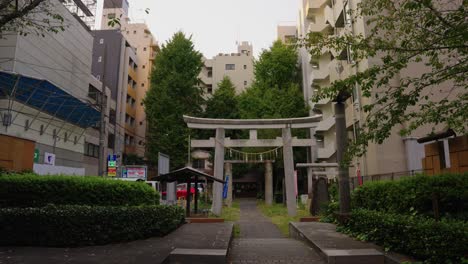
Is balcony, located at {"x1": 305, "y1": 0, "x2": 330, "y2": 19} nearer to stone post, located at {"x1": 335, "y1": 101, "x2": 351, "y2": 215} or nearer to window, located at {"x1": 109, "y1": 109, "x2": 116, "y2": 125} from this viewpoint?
window, located at {"x1": 109, "y1": 109, "x2": 116, "y2": 125}

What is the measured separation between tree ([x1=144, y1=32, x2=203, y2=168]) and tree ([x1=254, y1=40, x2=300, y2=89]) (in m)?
6.78

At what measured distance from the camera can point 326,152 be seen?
30.4m

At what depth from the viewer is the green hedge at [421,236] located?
542 centimetres

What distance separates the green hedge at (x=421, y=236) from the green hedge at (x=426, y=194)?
1.50ft

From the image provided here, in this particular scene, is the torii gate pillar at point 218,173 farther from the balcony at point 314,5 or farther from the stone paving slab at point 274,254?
the balcony at point 314,5

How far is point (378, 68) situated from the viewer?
6.80 metres

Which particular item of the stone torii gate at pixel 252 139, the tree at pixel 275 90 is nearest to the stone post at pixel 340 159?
the stone torii gate at pixel 252 139

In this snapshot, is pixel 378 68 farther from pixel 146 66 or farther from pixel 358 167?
pixel 146 66

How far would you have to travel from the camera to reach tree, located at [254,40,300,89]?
36.7 meters

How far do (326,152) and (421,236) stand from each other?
2484cm

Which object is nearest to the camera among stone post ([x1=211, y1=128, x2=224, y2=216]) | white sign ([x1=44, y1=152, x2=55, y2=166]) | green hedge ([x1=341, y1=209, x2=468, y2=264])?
green hedge ([x1=341, y1=209, x2=468, y2=264])

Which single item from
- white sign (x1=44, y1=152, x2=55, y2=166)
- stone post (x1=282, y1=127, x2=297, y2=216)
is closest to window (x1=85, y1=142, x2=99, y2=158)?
white sign (x1=44, y1=152, x2=55, y2=166)

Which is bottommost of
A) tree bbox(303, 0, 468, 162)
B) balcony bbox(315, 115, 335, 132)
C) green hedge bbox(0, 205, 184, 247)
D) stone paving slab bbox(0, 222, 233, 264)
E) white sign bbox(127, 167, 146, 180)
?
stone paving slab bbox(0, 222, 233, 264)

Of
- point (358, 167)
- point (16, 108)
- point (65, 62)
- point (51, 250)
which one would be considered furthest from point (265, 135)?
point (51, 250)
